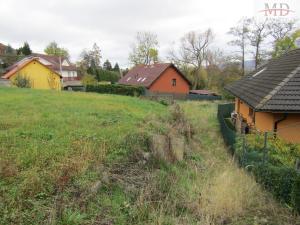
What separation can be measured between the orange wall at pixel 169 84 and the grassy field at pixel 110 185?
2926cm

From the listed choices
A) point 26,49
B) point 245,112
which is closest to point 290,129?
point 245,112

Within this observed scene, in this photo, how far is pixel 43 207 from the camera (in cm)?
441

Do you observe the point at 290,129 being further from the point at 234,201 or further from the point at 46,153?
the point at 46,153

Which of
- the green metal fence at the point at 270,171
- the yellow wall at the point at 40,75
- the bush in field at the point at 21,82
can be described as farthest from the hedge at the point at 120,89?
the green metal fence at the point at 270,171

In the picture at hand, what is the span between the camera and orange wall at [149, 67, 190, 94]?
37.4 meters

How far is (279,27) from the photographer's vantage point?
34.5 metres

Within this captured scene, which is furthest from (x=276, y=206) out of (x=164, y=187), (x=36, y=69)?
(x=36, y=69)

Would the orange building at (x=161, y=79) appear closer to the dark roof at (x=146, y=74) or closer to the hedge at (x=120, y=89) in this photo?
the dark roof at (x=146, y=74)

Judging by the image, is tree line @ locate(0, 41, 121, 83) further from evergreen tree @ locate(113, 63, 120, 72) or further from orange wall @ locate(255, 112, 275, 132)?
orange wall @ locate(255, 112, 275, 132)

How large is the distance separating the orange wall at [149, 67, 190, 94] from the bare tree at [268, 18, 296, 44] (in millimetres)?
13005

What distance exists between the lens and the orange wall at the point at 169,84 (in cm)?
3744

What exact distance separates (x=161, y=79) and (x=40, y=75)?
51.6 ft

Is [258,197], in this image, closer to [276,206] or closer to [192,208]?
[276,206]

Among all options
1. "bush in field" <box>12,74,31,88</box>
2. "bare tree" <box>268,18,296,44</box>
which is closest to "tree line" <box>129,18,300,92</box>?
"bare tree" <box>268,18,296,44</box>
